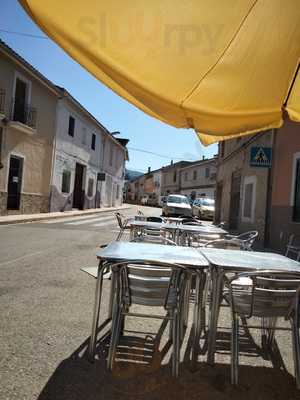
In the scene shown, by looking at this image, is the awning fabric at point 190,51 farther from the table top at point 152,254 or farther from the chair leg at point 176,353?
the chair leg at point 176,353

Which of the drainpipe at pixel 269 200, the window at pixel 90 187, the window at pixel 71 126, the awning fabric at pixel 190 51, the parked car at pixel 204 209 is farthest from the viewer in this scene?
the window at pixel 90 187

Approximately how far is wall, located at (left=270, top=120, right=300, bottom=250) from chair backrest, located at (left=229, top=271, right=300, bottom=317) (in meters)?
7.27

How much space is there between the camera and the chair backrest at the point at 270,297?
2914 mm

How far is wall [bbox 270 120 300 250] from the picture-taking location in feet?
34.0

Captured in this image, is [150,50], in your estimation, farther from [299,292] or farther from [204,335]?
[204,335]

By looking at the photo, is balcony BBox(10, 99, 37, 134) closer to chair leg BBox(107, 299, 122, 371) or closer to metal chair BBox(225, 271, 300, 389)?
chair leg BBox(107, 299, 122, 371)

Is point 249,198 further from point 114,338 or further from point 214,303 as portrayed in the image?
point 114,338

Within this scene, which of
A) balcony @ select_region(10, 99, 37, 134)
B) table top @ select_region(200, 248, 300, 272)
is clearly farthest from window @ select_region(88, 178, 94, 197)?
table top @ select_region(200, 248, 300, 272)

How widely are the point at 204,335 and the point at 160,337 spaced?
51cm

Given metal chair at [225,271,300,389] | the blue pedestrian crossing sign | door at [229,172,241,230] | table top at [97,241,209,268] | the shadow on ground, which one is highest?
the blue pedestrian crossing sign

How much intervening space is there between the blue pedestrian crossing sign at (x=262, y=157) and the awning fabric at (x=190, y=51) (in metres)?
8.78

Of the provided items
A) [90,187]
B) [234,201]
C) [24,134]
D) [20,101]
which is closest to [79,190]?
[90,187]

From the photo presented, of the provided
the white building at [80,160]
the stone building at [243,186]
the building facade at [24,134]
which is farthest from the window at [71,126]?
the stone building at [243,186]

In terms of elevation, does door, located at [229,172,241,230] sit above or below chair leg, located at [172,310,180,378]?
above
